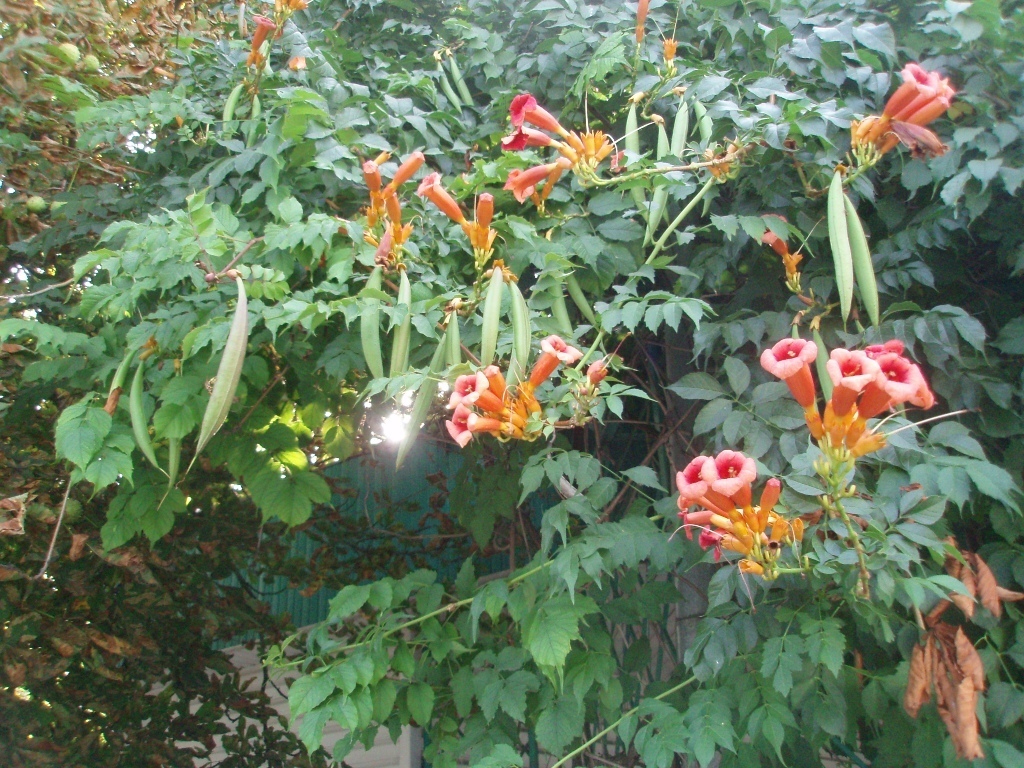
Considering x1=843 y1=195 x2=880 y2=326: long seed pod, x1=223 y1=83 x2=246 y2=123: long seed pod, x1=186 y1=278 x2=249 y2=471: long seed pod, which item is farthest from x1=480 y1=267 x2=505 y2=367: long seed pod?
x1=223 y1=83 x2=246 y2=123: long seed pod

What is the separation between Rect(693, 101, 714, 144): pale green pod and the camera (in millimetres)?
2277

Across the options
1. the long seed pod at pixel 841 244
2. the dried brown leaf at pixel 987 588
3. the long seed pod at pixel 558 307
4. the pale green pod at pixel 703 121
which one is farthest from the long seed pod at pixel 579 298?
the dried brown leaf at pixel 987 588

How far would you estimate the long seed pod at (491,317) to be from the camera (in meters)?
1.94

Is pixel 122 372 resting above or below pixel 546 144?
below

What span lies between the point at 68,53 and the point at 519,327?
2.60 m

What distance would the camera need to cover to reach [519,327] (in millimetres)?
1956

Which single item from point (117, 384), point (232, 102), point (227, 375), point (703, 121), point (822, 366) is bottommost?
point (822, 366)

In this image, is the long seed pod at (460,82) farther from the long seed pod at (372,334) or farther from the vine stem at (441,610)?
the vine stem at (441,610)

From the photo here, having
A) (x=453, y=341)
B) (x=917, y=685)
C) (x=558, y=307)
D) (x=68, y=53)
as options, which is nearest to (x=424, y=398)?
(x=453, y=341)

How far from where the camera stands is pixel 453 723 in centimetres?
234

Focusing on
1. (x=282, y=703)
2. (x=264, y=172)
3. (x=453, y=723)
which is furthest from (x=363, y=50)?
(x=282, y=703)

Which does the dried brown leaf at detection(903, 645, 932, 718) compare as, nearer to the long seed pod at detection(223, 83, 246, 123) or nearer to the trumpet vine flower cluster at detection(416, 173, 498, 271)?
the trumpet vine flower cluster at detection(416, 173, 498, 271)

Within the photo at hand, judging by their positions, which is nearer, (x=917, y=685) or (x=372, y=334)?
(x=917, y=685)

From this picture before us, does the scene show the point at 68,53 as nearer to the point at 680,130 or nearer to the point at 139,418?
the point at 139,418
